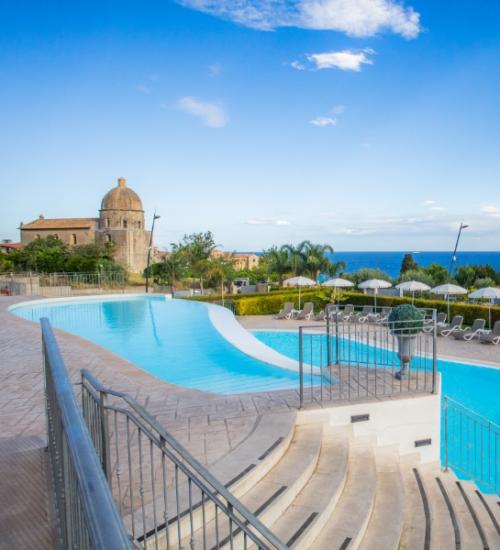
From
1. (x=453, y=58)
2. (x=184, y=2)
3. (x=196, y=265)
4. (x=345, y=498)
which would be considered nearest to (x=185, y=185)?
(x=196, y=265)

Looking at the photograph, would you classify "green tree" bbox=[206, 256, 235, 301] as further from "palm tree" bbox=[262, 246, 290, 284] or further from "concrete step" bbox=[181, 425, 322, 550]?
"concrete step" bbox=[181, 425, 322, 550]

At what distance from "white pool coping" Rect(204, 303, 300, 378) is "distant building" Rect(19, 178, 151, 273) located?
162 feet

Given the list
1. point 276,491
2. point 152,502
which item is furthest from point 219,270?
point 152,502

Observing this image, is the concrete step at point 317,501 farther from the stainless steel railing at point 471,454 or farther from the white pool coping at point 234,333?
the white pool coping at point 234,333

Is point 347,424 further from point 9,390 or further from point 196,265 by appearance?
point 196,265

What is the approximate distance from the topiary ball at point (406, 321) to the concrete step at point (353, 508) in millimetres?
1885

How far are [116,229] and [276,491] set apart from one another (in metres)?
63.0

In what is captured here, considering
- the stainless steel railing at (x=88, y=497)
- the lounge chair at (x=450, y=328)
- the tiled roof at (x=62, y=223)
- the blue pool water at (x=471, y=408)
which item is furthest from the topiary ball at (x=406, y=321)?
the tiled roof at (x=62, y=223)

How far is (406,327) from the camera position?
630cm

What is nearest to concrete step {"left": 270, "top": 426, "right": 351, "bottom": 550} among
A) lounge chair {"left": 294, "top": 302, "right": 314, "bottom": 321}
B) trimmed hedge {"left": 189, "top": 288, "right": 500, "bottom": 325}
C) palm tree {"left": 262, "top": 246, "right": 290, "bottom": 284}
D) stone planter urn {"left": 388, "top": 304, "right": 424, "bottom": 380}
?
stone planter urn {"left": 388, "top": 304, "right": 424, "bottom": 380}

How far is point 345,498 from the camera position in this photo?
13.6 feet

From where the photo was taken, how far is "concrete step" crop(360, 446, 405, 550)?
3.77 metres

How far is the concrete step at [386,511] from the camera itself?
148 inches

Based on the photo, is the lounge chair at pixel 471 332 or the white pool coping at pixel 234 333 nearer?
the white pool coping at pixel 234 333
